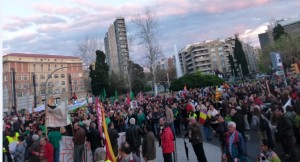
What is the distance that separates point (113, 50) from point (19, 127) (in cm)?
10216

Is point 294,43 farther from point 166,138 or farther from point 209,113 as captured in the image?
point 166,138

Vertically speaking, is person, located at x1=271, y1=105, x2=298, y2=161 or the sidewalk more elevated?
person, located at x1=271, y1=105, x2=298, y2=161

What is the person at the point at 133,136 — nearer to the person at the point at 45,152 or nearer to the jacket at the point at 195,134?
the jacket at the point at 195,134

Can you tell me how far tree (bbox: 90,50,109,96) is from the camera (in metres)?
55.2

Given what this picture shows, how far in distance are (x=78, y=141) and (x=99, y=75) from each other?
45.2 metres

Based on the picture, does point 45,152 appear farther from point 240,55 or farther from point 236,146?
point 240,55

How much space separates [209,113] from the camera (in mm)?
14641

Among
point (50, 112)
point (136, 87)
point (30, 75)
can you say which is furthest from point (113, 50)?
point (50, 112)

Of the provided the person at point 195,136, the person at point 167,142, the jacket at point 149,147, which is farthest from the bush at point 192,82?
the jacket at point 149,147

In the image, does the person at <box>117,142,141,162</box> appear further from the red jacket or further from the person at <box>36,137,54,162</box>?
the person at <box>36,137,54,162</box>

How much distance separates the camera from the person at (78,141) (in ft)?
35.2

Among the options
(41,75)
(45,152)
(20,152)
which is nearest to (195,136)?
(45,152)

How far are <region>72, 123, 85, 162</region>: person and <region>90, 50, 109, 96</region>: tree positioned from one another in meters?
44.9

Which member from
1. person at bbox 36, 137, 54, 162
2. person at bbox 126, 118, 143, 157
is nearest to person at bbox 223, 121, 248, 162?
person at bbox 126, 118, 143, 157
